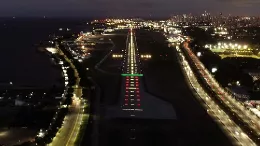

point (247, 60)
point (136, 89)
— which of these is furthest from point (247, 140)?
point (247, 60)

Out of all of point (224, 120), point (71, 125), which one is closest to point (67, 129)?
point (71, 125)

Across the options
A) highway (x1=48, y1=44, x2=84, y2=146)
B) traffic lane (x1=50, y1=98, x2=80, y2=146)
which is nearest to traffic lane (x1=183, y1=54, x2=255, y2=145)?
highway (x1=48, y1=44, x2=84, y2=146)

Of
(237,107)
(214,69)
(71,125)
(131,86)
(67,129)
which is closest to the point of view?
(67,129)

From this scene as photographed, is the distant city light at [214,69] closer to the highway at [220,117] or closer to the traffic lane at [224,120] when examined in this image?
the highway at [220,117]

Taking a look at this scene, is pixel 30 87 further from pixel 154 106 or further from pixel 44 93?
pixel 154 106

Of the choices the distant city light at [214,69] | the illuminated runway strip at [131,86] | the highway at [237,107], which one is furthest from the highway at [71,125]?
the distant city light at [214,69]

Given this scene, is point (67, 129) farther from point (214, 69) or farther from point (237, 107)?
point (214, 69)
